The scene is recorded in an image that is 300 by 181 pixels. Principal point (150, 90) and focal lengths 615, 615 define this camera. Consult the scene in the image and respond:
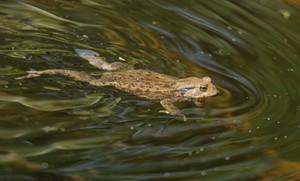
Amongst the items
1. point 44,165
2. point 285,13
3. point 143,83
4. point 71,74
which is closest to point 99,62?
point 71,74

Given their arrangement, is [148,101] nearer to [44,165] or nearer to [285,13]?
[44,165]

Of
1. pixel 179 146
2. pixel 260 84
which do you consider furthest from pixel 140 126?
Result: pixel 260 84

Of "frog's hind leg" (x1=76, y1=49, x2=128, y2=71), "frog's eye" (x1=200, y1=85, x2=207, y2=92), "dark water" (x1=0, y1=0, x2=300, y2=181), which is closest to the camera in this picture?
"dark water" (x1=0, y1=0, x2=300, y2=181)

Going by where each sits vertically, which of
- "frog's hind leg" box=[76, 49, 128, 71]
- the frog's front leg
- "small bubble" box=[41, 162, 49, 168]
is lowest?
"small bubble" box=[41, 162, 49, 168]

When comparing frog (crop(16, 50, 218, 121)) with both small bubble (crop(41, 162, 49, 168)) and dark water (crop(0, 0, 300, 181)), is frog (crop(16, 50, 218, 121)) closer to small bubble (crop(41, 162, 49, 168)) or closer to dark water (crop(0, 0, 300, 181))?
dark water (crop(0, 0, 300, 181))

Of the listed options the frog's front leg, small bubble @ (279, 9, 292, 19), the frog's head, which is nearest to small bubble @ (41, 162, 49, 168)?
the frog's front leg

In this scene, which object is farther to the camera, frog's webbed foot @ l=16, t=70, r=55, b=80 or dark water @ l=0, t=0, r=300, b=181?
frog's webbed foot @ l=16, t=70, r=55, b=80

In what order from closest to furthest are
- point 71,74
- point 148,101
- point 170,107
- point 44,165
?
point 44,165, point 170,107, point 148,101, point 71,74
